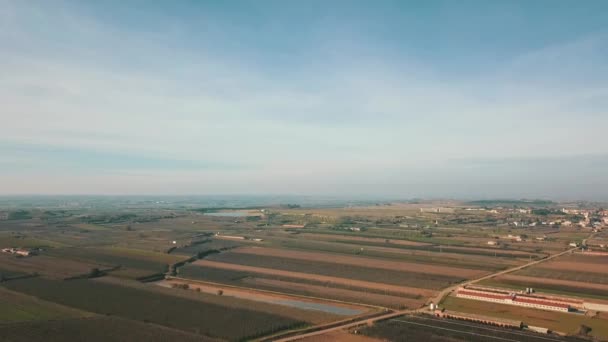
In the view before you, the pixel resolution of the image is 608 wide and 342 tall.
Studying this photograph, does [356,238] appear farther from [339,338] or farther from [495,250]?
[339,338]

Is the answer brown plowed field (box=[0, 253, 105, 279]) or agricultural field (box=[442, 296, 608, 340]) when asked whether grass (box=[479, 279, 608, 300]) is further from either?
brown plowed field (box=[0, 253, 105, 279])

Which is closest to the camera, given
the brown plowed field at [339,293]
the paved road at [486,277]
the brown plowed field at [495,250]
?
the brown plowed field at [339,293]

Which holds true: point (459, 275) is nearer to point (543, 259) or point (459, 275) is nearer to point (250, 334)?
point (543, 259)

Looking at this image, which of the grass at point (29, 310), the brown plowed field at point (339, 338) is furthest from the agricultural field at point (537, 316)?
the grass at point (29, 310)

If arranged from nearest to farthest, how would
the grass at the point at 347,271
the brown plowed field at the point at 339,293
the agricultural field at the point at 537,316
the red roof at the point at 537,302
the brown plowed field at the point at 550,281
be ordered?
the agricultural field at the point at 537,316 < the red roof at the point at 537,302 < the brown plowed field at the point at 339,293 < the brown plowed field at the point at 550,281 < the grass at the point at 347,271

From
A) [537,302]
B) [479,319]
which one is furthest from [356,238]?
[479,319]

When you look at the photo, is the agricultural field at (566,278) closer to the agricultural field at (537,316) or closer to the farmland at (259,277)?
the farmland at (259,277)

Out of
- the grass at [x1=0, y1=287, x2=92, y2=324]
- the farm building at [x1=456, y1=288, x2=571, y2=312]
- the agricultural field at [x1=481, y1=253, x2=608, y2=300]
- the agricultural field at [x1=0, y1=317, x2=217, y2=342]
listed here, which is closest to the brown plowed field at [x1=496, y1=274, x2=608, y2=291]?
the agricultural field at [x1=481, y1=253, x2=608, y2=300]
